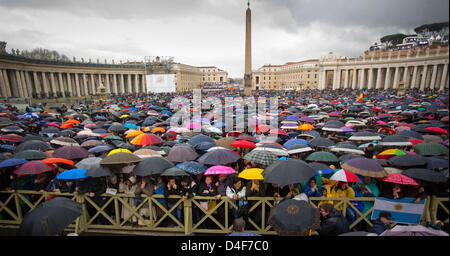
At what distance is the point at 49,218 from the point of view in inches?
127

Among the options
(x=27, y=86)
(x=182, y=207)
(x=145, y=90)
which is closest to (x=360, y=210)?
(x=182, y=207)

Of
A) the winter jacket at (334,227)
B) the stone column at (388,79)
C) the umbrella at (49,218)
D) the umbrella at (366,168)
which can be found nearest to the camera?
the umbrella at (49,218)

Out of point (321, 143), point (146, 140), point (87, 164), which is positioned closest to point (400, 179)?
point (321, 143)

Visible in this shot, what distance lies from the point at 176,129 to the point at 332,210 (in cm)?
836

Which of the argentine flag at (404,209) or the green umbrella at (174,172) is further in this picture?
the green umbrella at (174,172)

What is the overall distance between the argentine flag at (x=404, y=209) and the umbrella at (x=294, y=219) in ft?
6.44

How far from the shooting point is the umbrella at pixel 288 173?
4.35 m

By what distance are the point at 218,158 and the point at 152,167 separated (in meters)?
1.72

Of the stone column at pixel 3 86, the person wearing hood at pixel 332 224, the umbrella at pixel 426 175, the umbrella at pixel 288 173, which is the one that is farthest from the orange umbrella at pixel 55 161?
the stone column at pixel 3 86

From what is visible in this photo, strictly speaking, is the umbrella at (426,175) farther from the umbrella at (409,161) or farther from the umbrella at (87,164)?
the umbrella at (87,164)

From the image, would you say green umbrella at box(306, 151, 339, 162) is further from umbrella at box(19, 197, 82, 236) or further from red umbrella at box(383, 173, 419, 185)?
umbrella at box(19, 197, 82, 236)

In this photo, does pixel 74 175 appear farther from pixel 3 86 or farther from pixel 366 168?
pixel 3 86

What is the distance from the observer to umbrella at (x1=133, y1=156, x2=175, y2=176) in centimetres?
512
